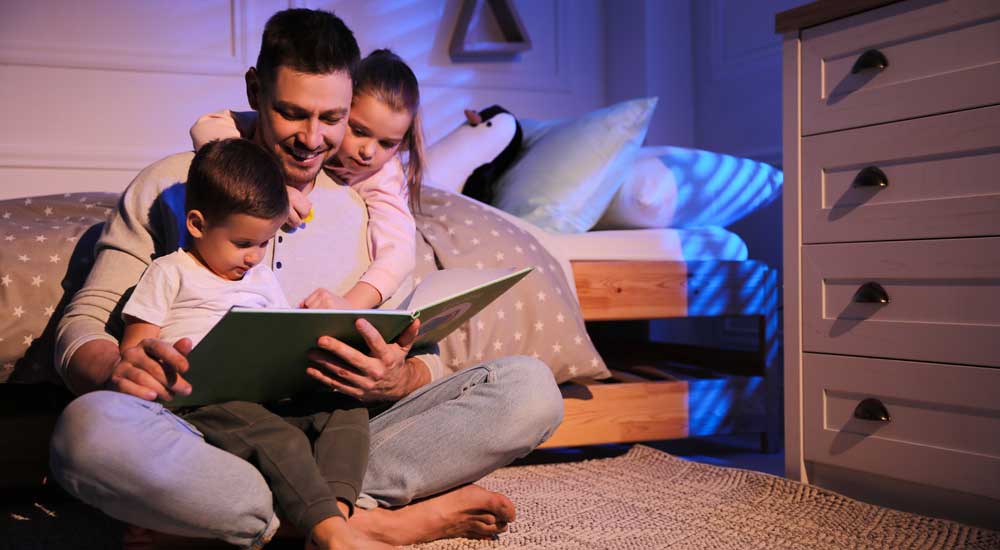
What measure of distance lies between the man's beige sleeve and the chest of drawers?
3.47ft

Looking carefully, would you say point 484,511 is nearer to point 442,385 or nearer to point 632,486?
point 442,385

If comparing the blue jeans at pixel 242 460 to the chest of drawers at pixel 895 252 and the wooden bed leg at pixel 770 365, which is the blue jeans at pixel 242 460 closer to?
the chest of drawers at pixel 895 252

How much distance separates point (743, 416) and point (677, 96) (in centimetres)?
134

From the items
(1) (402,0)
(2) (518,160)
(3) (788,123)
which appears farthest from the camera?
(1) (402,0)

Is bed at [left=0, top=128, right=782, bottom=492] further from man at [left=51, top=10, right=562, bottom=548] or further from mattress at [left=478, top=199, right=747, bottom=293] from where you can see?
man at [left=51, top=10, right=562, bottom=548]

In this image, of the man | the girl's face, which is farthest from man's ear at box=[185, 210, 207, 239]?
the girl's face

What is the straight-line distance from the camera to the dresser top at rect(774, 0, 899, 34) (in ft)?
4.99

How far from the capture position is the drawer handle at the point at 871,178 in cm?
151

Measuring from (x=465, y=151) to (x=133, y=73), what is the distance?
107 centimetres

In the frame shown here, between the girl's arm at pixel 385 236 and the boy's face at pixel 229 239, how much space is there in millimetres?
200

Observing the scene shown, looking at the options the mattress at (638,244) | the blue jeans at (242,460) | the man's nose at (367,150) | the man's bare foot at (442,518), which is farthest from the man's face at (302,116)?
the mattress at (638,244)

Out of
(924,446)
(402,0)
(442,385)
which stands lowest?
(924,446)

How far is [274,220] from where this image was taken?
1094mm

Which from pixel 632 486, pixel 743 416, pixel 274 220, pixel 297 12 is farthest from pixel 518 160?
pixel 274 220
